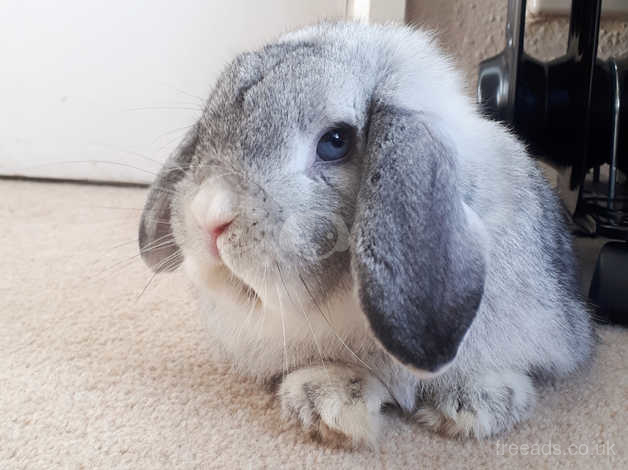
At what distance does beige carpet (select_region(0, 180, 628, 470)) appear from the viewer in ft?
2.38

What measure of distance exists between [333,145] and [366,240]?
0.43ft

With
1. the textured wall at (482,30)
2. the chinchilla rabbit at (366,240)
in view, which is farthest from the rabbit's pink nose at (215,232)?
the textured wall at (482,30)

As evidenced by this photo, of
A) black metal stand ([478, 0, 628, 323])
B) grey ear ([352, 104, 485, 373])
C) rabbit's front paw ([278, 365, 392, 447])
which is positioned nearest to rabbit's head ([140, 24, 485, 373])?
grey ear ([352, 104, 485, 373])

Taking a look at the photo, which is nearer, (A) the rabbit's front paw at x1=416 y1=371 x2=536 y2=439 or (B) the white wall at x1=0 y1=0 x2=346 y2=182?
(A) the rabbit's front paw at x1=416 y1=371 x2=536 y2=439

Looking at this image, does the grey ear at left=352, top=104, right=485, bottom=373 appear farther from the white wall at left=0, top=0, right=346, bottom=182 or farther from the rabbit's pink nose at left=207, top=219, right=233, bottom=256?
the white wall at left=0, top=0, right=346, bottom=182

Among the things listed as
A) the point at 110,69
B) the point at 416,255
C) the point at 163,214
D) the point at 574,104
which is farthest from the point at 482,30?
the point at 416,255

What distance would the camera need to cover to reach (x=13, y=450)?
727mm

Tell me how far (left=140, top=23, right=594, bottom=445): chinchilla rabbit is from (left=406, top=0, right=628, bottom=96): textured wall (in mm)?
Answer: 1018

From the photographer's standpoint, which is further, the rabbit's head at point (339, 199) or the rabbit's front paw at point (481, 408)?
the rabbit's front paw at point (481, 408)

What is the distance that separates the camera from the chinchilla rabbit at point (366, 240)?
0.64 meters

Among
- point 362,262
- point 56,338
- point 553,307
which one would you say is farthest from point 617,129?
point 56,338

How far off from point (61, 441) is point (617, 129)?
1.14 m

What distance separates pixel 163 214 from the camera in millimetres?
910

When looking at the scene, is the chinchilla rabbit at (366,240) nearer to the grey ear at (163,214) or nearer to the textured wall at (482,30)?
the grey ear at (163,214)
